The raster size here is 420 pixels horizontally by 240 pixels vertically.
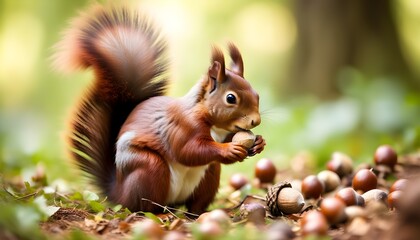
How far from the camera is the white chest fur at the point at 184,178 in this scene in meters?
2.03

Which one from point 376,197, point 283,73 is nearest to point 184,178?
point 376,197

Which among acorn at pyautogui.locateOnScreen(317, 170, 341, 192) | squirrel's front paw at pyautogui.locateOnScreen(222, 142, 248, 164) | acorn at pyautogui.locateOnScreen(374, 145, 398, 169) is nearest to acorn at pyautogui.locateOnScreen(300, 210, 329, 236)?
squirrel's front paw at pyautogui.locateOnScreen(222, 142, 248, 164)

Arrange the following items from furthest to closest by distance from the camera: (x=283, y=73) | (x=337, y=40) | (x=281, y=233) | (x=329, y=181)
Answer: (x=283, y=73) < (x=337, y=40) < (x=329, y=181) < (x=281, y=233)

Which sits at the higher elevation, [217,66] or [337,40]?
[337,40]

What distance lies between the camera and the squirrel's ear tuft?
1.95 metres

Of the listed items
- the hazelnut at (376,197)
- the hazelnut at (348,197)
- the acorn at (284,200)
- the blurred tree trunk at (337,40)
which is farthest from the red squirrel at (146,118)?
the blurred tree trunk at (337,40)

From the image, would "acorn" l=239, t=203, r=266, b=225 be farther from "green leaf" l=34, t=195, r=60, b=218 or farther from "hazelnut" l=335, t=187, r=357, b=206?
"green leaf" l=34, t=195, r=60, b=218

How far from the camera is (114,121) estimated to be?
2213 mm

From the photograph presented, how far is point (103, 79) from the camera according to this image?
2195 millimetres

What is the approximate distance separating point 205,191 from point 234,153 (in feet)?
1.17

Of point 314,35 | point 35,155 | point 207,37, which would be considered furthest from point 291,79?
point 207,37

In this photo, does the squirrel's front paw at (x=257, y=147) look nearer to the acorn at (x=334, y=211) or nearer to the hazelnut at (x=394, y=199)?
the acorn at (x=334, y=211)

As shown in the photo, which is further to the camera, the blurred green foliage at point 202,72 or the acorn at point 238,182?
the blurred green foliage at point 202,72

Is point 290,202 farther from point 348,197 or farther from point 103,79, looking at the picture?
point 103,79
